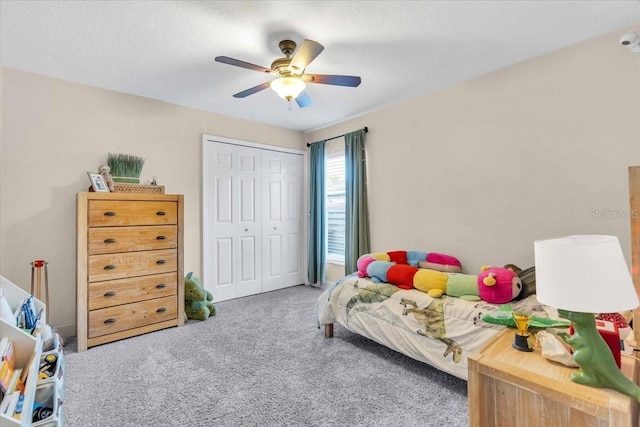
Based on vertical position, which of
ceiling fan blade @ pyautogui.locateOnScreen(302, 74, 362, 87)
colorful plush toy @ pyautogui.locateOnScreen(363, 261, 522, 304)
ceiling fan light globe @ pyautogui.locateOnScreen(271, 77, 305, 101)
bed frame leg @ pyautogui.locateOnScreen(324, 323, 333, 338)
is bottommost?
bed frame leg @ pyautogui.locateOnScreen(324, 323, 333, 338)

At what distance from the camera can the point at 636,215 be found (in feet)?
3.39

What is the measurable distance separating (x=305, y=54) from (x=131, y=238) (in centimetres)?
229

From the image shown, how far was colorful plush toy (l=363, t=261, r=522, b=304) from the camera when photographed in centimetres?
207

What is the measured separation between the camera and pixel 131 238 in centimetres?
285

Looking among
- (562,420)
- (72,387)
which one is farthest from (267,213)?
(562,420)

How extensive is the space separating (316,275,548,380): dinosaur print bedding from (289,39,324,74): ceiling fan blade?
183 cm

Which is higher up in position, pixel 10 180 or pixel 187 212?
pixel 10 180

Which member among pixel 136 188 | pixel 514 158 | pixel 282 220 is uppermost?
pixel 514 158

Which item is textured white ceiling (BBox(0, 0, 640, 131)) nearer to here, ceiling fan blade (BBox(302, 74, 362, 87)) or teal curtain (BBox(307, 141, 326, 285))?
ceiling fan blade (BBox(302, 74, 362, 87))

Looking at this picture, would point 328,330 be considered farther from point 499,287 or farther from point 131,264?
point 131,264

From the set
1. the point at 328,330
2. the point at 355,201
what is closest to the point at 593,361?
the point at 328,330

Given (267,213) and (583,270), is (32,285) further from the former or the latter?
(583,270)

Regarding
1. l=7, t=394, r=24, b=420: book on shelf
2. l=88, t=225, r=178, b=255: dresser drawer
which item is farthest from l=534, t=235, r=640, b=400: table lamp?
l=88, t=225, r=178, b=255: dresser drawer

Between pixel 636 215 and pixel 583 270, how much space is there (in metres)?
0.39
